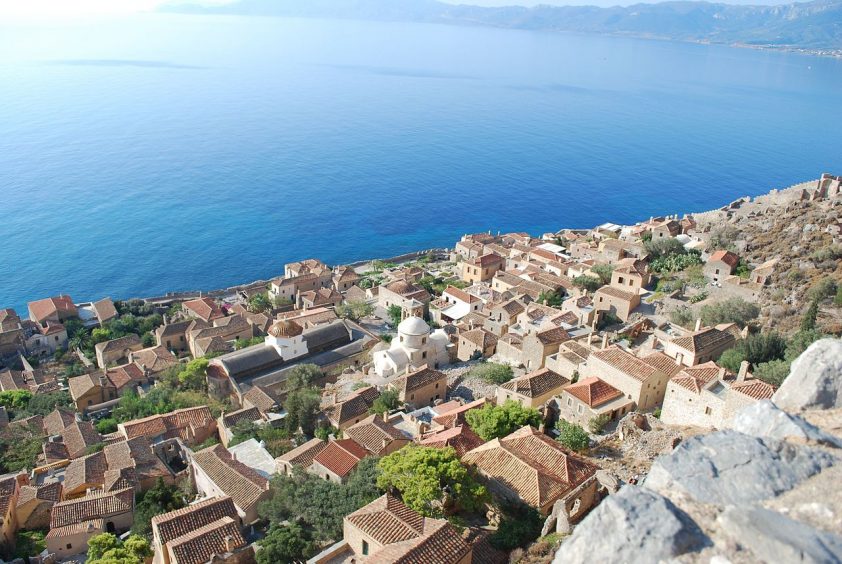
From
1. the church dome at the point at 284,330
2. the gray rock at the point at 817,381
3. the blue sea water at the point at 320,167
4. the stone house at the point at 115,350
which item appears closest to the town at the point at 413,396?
the stone house at the point at 115,350

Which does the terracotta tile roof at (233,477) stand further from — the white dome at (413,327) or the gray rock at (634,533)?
the gray rock at (634,533)

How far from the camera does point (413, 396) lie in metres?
30.2

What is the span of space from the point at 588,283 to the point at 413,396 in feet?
60.4

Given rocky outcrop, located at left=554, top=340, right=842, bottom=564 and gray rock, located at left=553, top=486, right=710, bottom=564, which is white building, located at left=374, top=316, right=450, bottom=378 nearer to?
rocky outcrop, located at left=554, top=340, right=842, bottom=564

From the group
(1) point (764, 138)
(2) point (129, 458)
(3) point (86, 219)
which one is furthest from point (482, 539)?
(1) point (764, 138)

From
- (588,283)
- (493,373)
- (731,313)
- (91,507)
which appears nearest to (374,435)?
(493,373)

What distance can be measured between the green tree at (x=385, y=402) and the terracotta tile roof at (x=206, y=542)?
1046 centimetres

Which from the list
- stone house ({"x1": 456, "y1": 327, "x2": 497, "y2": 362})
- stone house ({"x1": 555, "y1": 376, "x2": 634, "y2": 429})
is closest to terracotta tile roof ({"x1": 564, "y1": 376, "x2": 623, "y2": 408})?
stone house ({"x1": 555, "y1": 376, "x2": 634, "y2": 429})

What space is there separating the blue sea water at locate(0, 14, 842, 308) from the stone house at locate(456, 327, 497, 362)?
3543 cm

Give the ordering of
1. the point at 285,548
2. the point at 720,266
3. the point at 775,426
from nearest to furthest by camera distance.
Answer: the point at 775,426 < the point at 285,548 < the point at 720,266

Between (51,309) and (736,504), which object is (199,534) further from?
(51,309)

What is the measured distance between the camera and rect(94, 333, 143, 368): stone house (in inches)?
1774

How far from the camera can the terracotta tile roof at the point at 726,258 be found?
1638 inches

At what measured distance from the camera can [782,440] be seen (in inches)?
282
